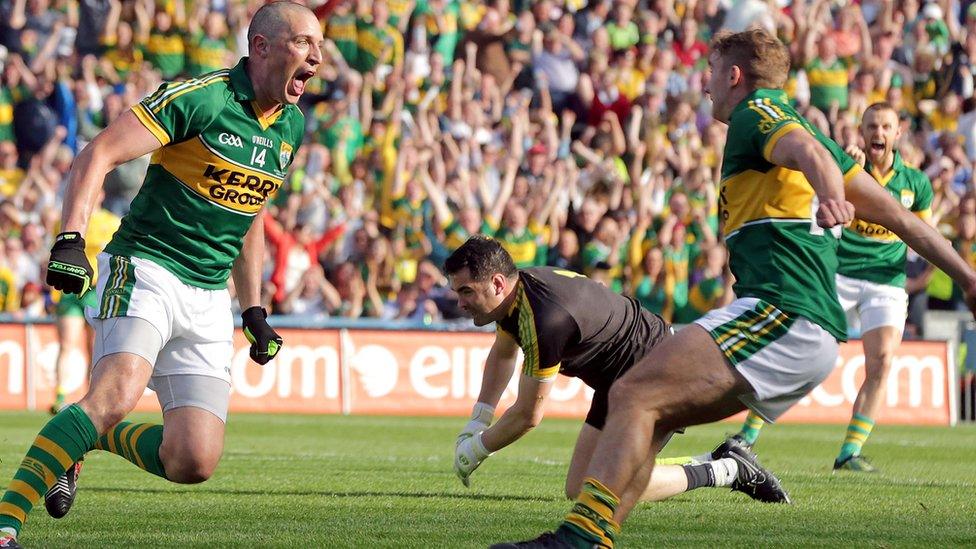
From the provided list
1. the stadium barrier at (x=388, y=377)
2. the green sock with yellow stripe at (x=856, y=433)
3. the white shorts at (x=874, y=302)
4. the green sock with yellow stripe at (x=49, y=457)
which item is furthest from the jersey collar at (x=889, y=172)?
the green sock with yellow stripe at (x=49, y=457)

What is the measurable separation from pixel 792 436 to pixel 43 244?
8953 millimetres

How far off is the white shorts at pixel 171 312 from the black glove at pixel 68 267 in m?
0.74

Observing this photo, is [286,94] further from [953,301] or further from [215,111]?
[953,301]

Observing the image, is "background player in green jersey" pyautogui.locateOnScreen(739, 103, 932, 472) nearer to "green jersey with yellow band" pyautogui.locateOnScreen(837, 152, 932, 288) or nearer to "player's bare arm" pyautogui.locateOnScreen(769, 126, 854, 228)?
"green jersey with yellow band" pyautogui.locateOnScreen(837, 152, 932, 288)

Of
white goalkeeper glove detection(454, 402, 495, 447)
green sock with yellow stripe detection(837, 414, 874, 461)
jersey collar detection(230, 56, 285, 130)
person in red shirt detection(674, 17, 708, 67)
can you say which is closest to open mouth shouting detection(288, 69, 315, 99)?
jersey collar detection(230, 56, 285, 130)

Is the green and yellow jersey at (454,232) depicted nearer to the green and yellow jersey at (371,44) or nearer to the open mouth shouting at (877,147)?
the green and yellow jersey at (371,44)

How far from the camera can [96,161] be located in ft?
19.6

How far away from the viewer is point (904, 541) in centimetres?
683

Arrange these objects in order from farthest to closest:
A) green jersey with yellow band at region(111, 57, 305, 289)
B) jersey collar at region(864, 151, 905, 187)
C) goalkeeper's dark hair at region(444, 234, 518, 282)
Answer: jersey collar at region(864, 151, 905, 187) → goalkeeper's dark hair at region(444, 234, 518, 282) → green jersey with yellow band at region(111, 57, 305, 289)

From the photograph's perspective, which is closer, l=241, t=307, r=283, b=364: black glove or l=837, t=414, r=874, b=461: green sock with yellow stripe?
l=241, t=307, r=283, b=364: black glove

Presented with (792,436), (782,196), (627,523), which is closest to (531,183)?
(792,436)

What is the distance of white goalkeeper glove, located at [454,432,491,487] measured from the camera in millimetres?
8344

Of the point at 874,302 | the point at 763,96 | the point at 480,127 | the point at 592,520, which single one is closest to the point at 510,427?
the point at 592,520

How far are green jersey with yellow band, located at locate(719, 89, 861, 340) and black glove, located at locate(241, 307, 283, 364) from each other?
2.41 metres
